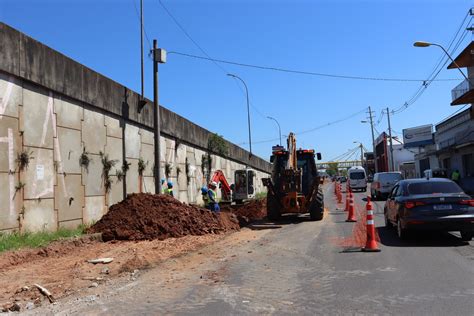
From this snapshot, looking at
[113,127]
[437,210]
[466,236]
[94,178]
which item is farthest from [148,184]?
[466,236]

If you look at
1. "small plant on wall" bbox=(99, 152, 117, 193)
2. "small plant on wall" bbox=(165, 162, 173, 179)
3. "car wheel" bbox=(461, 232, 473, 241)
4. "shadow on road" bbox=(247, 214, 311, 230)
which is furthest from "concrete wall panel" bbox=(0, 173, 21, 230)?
"small plant on wall" bbox=(165, 162, 173, 179)

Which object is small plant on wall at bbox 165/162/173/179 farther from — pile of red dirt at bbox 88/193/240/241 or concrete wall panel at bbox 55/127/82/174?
concrete wall panel at bbox 55/127/82/174

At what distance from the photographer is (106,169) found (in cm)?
1739

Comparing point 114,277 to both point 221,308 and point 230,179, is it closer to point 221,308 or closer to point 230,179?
point 221,308

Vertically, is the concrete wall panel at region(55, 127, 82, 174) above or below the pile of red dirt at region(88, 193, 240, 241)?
above

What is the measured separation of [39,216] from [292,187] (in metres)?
9.34

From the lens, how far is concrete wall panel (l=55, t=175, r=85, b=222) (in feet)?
47.2

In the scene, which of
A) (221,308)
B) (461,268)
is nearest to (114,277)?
(221,308)

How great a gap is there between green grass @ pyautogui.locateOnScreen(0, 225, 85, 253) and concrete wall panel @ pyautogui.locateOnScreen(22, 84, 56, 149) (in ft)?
8.02

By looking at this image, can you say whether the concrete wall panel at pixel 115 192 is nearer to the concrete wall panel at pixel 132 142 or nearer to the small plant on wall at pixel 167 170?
the concrete wall panel at pixel 132 142

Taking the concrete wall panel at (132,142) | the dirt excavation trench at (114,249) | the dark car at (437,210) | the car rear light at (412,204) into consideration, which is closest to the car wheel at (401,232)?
the dark car at (437,210)

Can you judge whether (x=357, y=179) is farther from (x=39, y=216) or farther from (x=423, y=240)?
(x=39, y=216)

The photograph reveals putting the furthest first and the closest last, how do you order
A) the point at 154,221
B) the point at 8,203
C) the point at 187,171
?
the point at 187,171 < the point at 154,221 < the point at 8,203

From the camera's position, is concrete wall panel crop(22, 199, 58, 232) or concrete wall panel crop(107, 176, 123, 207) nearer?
concrete wall panel crop(22, 199, 58, 232)
